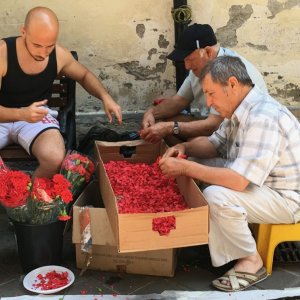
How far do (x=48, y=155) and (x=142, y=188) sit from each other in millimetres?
681

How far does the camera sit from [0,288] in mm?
3184

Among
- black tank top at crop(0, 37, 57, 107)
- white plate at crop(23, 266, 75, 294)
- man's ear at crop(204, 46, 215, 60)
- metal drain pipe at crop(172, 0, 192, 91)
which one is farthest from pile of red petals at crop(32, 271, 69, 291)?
metal drain pipe at crop(172, 0, 192, 91)

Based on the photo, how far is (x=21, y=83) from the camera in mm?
3707

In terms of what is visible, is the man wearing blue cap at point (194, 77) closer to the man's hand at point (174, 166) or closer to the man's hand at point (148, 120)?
the man's hand at point (148, 120)

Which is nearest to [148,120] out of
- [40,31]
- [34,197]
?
[40,31]

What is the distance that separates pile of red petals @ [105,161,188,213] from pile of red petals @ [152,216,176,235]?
278mm

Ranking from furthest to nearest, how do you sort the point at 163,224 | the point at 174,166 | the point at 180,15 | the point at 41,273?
the point at 180,15, the point at 41,273, the point at 174,166, the point at 163,224

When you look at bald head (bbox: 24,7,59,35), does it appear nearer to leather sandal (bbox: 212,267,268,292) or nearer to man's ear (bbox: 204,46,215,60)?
man's ear (bbox: 204,46,215,60)

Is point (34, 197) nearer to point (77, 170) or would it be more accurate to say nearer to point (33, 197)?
point (33, 197)

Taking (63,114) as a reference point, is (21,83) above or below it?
above

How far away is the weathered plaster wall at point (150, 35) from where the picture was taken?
4.54 metres

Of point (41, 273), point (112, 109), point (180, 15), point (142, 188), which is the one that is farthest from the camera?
point (180, 15)

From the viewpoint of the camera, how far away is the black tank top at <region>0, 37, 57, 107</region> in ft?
11.9

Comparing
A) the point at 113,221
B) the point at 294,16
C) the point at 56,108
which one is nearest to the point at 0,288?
the point at 113,221
